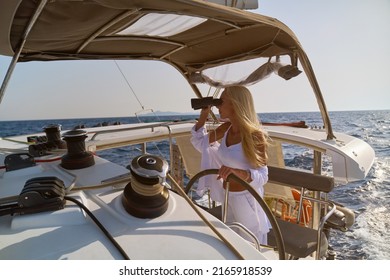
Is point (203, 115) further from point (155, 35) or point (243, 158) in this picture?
point (155, 35)

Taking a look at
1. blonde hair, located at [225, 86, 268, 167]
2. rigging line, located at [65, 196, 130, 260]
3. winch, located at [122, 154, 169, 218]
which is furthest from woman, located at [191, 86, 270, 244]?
rigging line, located at [65, 196, 130, 260]

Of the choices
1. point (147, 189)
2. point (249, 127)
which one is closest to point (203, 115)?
point (249, 127)

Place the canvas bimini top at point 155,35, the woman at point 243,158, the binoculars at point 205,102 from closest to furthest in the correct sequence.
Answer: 1. the canvas bimini top at point 155,35
2. the woman at point 243,158
3. the binoculars at point 205,102

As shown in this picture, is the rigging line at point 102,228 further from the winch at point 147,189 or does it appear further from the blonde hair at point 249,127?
the blonde hair at point 249,127

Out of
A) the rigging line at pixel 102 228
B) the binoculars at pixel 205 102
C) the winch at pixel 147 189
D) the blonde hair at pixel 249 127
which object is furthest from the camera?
the binoculars at pixel 205 102

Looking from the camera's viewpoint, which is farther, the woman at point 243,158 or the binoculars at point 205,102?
the binoculars at point 205,102

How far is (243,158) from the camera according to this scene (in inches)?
67.6

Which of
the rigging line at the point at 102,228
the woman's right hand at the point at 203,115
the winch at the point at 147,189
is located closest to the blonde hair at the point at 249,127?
the woman's right hand at the point at 203,115

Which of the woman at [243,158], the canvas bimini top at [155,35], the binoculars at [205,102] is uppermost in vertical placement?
the canvas bimini top at [155,35]

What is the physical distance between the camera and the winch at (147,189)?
754mm

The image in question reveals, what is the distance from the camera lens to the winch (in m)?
0.75

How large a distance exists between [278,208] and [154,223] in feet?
12.8

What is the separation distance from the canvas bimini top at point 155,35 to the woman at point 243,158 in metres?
0.53
